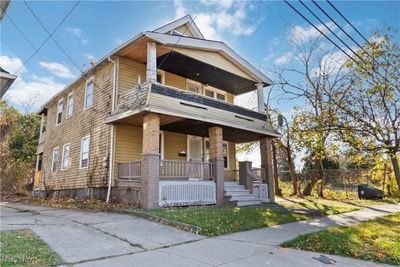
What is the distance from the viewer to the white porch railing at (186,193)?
11344 millimetres

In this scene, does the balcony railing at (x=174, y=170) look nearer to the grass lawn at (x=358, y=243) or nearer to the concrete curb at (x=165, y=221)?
the concrete curb at (x=165, y=221)

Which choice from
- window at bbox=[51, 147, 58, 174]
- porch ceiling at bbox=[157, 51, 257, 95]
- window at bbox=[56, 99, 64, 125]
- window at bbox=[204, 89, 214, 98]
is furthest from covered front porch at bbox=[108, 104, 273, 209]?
window at bbox=[56, 99, 64, 125]

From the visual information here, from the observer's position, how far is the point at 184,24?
15711mm

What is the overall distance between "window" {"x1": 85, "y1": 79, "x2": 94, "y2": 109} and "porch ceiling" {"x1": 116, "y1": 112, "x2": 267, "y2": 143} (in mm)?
3625

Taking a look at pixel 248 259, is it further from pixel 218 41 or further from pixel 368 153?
pixel 218 41

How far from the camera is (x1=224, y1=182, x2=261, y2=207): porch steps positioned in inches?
523

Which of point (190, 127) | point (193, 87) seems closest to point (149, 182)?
point (190, 127)

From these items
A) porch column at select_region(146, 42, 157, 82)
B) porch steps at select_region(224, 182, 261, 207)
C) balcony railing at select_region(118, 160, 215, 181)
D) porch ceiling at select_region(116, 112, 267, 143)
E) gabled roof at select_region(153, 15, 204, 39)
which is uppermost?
gabled roof at select_region(153, 15, 204, 39)

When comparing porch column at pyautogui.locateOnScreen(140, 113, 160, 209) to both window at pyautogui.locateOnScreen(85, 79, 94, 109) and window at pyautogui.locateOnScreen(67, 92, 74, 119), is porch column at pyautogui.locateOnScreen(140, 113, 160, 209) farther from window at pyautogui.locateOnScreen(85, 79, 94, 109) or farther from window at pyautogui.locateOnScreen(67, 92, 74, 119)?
window at pyautogui.locateOnScreen(67, 92, 74, 119)

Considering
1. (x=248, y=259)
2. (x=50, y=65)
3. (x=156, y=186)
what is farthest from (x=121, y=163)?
(x=248, y=259)

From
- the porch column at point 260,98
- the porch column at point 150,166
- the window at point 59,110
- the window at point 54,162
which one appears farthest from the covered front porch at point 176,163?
the window at point 59,110

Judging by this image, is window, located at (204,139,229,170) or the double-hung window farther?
the double-hung window

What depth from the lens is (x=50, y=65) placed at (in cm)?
1377

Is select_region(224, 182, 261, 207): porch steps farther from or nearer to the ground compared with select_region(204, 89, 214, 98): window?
nearer to the ground
